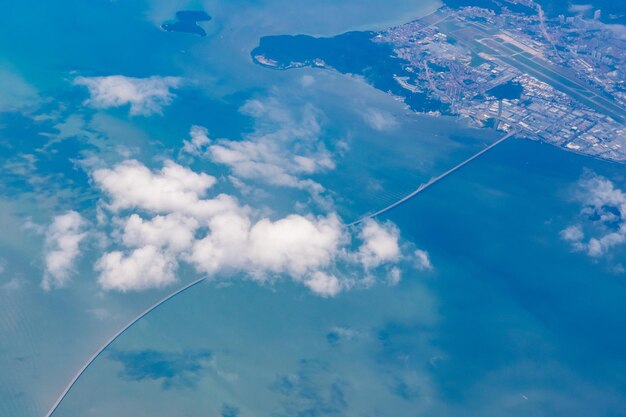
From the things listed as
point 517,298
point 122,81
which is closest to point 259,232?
point 517,298

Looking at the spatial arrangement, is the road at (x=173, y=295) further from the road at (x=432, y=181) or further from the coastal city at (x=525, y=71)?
the coastal city at (x=525, y=71)

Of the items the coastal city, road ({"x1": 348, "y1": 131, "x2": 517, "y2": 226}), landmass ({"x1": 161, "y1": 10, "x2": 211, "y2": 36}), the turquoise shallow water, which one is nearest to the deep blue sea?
the turquoise shallow water

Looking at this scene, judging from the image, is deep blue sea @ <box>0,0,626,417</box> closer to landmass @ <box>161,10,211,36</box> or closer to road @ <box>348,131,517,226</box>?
road @ <box>348,131,517,226</box>

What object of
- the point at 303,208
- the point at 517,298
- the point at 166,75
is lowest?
the point at 517,298

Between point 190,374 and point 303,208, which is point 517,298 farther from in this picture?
point 190,374

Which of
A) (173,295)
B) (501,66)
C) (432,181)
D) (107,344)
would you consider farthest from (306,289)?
(501,66)

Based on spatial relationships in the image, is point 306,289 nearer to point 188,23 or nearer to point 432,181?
point 432,181
